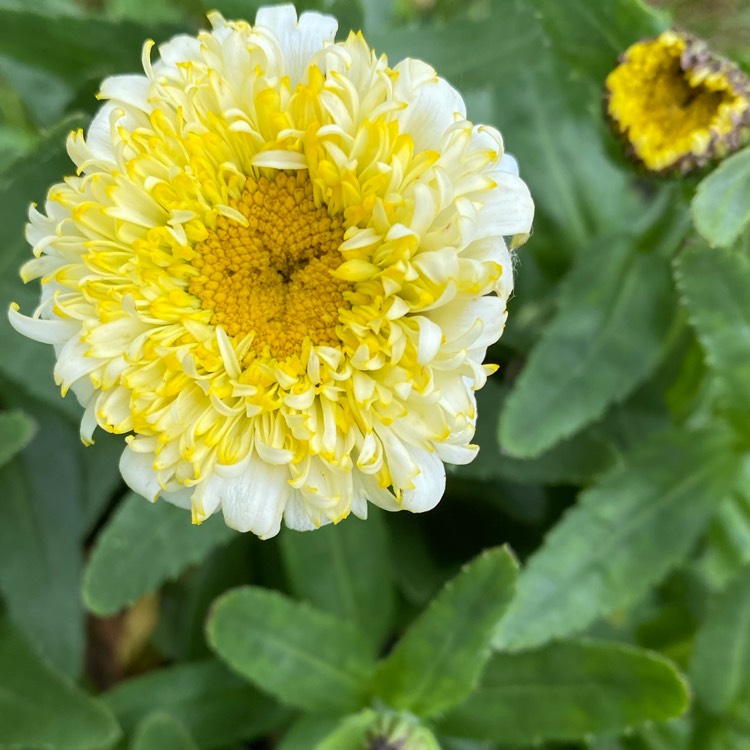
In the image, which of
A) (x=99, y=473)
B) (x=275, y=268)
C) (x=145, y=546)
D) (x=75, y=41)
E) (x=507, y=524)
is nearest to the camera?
(x=275, y=268)

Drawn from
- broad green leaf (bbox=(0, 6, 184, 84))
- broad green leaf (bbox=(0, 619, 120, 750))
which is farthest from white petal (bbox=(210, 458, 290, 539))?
broad green leaf (bbox=(0, 6, 184, 84))

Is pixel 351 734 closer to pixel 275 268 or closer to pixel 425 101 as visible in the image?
pixel 275 268

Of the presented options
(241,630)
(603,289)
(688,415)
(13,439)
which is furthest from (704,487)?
(13,439)

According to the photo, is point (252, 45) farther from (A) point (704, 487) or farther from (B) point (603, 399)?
(A) point (704, 487)

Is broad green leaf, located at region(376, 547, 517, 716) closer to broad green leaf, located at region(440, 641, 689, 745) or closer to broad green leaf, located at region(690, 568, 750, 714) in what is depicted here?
broad green leaf, located at region(440, 641, 689, 745)

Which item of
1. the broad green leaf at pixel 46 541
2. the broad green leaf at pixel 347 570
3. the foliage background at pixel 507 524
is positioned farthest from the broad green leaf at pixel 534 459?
the broad green leaf at pixel 46 541

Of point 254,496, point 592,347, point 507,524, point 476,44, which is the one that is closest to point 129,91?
point 254,496
